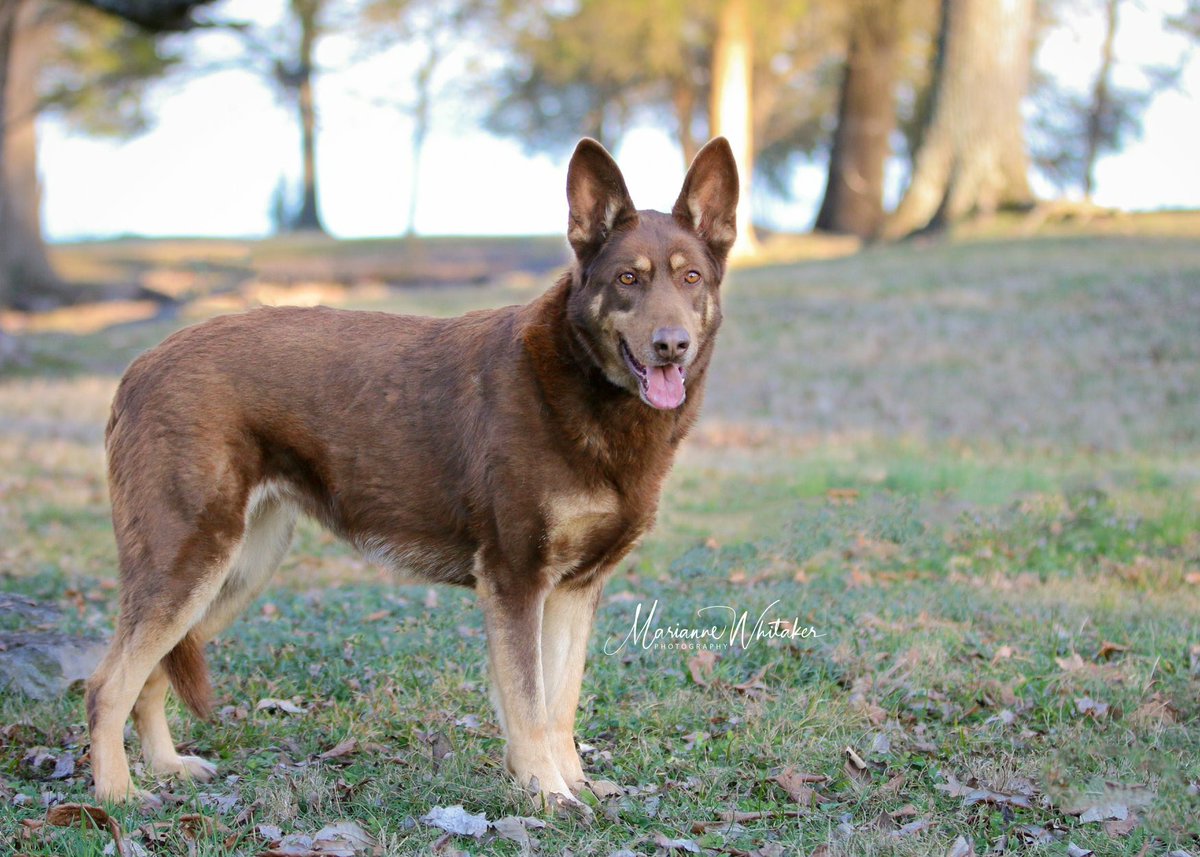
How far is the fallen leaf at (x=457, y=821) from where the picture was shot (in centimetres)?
460

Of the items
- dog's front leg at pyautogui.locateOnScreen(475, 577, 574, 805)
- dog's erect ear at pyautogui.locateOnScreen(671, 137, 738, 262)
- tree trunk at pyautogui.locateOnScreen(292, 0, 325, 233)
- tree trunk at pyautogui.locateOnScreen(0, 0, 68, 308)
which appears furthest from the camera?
tree trunk at pyautogui.locateOnScreen(292, 0, 325, 233)

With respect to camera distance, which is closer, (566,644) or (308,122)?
(566,644)

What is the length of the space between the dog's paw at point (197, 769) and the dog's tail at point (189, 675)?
0.18 metres

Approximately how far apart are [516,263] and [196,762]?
27294 mm

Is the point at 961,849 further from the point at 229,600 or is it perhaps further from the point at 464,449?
→ the point at 229,600

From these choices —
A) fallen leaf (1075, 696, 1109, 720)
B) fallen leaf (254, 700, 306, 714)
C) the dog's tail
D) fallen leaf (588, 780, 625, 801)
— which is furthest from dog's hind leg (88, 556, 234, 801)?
fallen leaf (1075, 696, 1109, 720)

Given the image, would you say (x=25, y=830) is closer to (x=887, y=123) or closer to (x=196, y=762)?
(x=196, y=762)

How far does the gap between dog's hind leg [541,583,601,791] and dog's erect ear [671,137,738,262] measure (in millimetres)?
1548

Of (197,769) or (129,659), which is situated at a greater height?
(129,659)

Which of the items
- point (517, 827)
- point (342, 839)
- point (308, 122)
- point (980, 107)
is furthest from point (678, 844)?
point (308, 122)

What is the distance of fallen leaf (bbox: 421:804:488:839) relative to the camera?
4.60 metres

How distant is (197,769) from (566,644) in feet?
5.26

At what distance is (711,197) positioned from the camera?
5199 millimetres

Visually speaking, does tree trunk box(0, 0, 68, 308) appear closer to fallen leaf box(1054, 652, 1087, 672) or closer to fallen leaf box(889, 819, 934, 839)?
fallen leaf box(1054, 652, 1087, 672)
